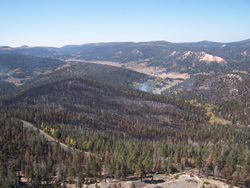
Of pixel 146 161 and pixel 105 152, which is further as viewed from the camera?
pixel 105 152

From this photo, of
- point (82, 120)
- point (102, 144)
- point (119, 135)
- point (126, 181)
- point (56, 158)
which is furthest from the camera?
point (82, 120)

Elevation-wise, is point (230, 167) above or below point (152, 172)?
above

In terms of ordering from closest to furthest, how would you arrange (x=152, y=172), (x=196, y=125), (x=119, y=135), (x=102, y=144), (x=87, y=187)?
(x=87, y=187) < (x=152, y=172) < (x=102, y=144) < (x=119, y=135) < (x=196, y=125)

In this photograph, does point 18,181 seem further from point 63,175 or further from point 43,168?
point 63,175

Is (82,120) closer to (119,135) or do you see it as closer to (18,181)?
(119,135)

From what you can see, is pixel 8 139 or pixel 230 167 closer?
pixel 230 167

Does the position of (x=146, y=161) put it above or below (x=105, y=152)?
above

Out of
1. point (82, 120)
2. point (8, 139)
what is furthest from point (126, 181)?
point (82, 120)

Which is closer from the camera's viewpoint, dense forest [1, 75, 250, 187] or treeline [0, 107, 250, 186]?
dense forest [1, 75, 250, 187]

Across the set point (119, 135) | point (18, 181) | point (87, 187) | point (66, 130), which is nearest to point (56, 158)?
point (18, 181)

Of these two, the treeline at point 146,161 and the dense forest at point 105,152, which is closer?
the dense forest at point 105,152
